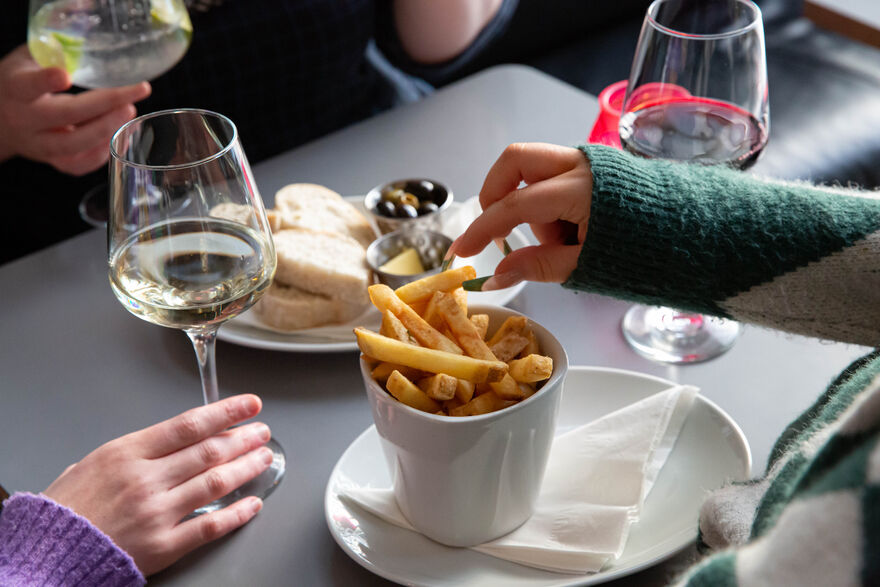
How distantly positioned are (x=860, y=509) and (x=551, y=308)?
63 centimetres

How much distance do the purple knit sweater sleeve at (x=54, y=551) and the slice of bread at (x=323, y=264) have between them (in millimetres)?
345

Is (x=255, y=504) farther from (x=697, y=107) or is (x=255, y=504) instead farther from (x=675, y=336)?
(x=697, y=107)

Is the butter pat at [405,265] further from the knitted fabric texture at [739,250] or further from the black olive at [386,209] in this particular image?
the knitted fabric texture at [739,250]

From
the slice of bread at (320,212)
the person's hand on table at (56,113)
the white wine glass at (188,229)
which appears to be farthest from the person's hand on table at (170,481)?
the person's hand on table at (56,113)

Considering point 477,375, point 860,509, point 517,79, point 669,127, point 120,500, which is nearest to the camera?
point 860,509

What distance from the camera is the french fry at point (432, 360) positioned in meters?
0.60

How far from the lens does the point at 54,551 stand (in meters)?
0.68

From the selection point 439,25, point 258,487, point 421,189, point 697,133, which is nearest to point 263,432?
point 258,487

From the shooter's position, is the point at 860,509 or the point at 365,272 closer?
the point at 860,509

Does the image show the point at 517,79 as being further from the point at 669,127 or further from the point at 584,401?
the point at 584,401

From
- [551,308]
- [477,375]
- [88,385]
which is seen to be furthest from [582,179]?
[88,385]

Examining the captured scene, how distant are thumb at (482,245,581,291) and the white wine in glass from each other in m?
0.65

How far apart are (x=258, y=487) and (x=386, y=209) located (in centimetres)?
42

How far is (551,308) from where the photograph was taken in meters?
0.97
